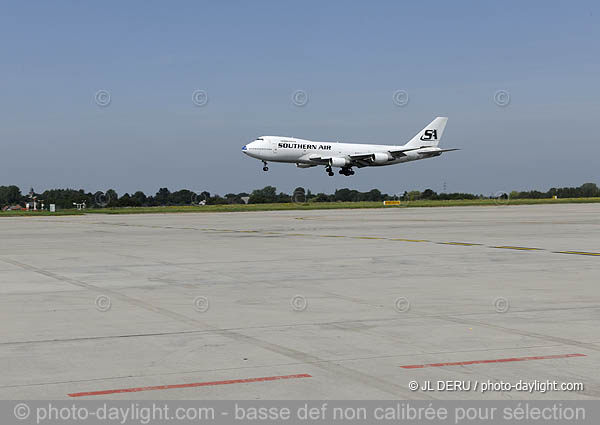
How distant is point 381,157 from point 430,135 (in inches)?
790

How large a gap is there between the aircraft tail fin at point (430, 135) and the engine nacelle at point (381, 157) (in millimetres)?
15969

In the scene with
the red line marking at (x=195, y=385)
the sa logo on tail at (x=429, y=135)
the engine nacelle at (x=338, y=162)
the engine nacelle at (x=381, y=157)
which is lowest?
the red line marking at (x=195, y=385)

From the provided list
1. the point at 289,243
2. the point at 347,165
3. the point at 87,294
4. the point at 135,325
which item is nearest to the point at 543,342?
the point at 135,325

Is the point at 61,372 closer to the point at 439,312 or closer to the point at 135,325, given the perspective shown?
the point at 135,325

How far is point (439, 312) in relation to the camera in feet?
40.2

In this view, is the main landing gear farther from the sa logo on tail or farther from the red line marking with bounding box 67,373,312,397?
the red line marking with bounding box 67,373,312,397

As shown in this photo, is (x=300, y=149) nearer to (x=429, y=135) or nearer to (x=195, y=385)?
(x=429, y=135)

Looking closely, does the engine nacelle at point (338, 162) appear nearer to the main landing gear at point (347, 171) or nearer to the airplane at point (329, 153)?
the airplane at point (329, 153)

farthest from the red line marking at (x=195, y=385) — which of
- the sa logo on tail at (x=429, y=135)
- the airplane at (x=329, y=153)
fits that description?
the sa logo on tail at (x=429, y=135)

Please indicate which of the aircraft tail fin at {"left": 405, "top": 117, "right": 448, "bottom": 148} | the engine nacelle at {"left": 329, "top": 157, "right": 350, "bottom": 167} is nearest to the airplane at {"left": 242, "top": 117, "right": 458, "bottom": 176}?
the engine nacelle at {"left": 329, "top": 157, "right": 350, "bottom": 167}

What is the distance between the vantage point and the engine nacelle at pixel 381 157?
99500 mm

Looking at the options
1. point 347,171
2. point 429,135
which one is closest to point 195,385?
point 347,171

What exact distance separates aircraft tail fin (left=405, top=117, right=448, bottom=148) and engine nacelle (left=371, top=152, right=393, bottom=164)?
1597 centimetres

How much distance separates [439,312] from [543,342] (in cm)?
269
